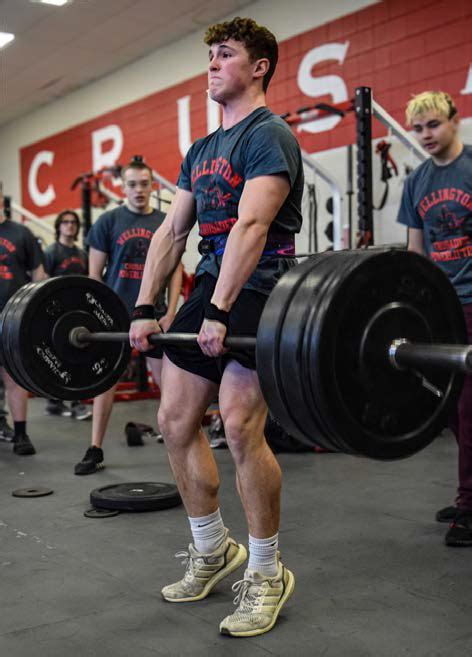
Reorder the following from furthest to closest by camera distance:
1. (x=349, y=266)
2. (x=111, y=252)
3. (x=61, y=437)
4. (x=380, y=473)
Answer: (x=61, y=437)
(x=111, y=252)
(x=380, y=473)
(x=349, y=266)

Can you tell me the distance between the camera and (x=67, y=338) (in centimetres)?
223

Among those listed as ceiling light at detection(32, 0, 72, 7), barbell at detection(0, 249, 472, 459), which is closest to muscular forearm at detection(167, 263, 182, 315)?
barbell at detection(0, 249, 472, 459)

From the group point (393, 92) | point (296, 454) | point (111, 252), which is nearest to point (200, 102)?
point (393, 92)

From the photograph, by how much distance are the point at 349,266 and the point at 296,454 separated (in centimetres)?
251

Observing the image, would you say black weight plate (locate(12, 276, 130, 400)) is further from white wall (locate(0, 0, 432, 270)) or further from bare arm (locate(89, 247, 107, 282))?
white wall (locate(0, 0, 432, 270))

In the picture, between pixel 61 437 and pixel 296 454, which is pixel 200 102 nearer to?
pixel 61 437

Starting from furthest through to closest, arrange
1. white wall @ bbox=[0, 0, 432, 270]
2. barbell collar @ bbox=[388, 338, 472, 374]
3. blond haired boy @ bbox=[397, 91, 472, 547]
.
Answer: white wall @ bbox=[0, 0, 432, 270], blond haired boy @ bbox=[397, 91, 472, 547], barbell collar @ bbox=[388, 338, 472, 374]

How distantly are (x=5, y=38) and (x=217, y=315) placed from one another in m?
6.78

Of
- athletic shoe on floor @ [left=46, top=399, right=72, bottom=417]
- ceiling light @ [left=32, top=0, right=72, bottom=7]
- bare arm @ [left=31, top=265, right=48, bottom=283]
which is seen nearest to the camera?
bare arm @ [left=31, top=265, right=48, bottom=283]

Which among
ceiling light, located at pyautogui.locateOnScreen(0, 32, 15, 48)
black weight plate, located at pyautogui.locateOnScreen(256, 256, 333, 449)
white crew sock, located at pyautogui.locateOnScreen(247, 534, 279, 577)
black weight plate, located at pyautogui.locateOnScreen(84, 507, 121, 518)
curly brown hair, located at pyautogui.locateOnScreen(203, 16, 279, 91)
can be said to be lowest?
black weight plate, located at pyautogui.locateOnScreen(84, 507, 121, 518)

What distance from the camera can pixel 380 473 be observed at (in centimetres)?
333

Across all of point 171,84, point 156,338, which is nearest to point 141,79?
point 171,84

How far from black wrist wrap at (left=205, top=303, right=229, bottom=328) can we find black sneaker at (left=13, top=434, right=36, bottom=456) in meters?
2.49

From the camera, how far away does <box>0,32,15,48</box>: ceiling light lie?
741cm
